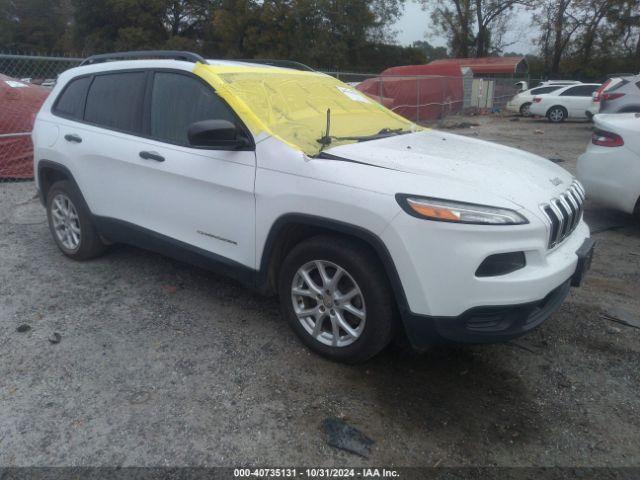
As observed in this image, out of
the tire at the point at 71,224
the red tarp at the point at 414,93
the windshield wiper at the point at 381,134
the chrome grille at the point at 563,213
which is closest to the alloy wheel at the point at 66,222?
the tire at the point at 71,224

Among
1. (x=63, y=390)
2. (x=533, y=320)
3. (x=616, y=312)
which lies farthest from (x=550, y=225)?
(x=63, y=390)

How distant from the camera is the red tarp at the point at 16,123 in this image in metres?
7.91

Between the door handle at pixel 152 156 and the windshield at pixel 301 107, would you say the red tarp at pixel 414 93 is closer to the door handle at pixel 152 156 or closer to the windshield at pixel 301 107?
the windshield at pixel 301 107

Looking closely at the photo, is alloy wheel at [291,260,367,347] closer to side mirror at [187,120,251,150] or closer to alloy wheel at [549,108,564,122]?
side mirror at [187,120,251,150]

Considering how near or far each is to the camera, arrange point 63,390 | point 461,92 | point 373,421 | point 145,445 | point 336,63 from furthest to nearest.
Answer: point 336,63, point 461,92, point 63,390, point 373,421, point 145,445

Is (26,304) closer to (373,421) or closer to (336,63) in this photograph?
(373,421)

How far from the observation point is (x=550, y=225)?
9.16ft

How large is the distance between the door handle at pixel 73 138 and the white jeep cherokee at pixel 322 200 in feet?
0.13

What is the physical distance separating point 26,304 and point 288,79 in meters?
2.61

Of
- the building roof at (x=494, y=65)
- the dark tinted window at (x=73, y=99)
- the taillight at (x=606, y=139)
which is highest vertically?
the building roof at (x=494, y=65)

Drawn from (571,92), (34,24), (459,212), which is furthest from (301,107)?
(34,24)

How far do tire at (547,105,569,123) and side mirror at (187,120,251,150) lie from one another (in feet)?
67.6

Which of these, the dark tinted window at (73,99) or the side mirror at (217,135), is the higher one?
the dark tinted window at (73,99)

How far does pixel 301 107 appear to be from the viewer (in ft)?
12.3
